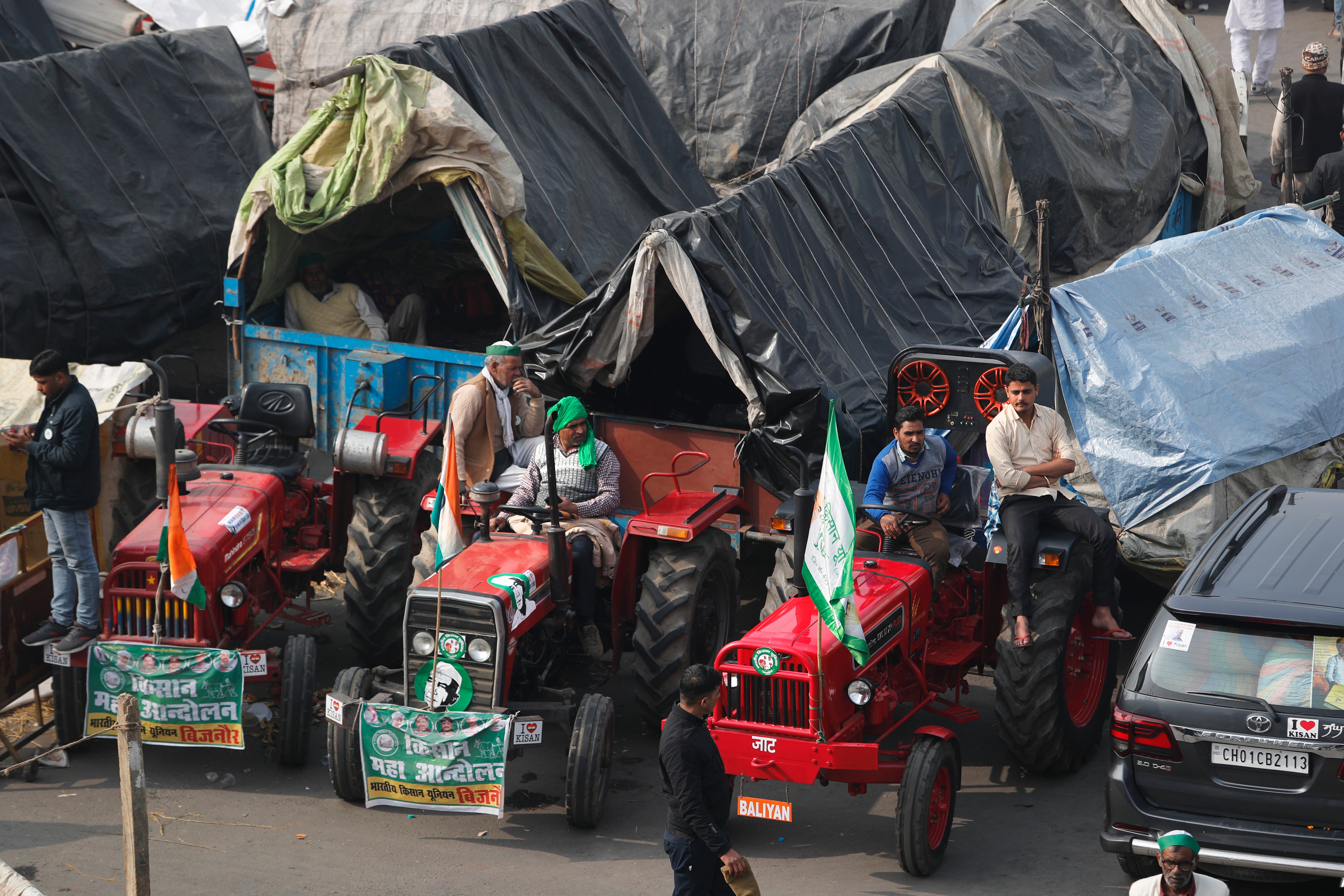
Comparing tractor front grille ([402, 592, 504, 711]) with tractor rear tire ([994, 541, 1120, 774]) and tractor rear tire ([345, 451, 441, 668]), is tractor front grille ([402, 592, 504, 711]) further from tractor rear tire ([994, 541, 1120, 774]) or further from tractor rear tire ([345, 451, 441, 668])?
tractor rear tire ([994, 541, 1120, 774])

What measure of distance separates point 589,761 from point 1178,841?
10.3ft

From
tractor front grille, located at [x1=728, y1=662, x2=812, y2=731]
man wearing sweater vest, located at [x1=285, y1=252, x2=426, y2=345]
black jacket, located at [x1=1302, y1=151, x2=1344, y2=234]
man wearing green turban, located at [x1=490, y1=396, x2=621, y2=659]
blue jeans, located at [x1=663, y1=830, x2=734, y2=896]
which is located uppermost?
black jacket, located at [x1=1302, y1=151, x2=1344, y2=234]

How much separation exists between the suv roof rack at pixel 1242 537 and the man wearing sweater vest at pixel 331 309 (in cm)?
768

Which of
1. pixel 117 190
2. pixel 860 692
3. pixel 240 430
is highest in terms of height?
pixel 117 190

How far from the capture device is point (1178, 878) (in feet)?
17.4

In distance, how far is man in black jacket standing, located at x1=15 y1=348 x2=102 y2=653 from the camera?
816cm

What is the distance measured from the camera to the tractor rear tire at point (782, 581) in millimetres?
8203

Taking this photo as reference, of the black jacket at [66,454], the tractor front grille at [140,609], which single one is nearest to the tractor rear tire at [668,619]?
the tractor front grille at [140,609]

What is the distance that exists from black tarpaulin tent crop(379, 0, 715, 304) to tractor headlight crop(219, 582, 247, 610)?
485cm

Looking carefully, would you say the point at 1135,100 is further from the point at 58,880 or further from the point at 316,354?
the point at 58,880

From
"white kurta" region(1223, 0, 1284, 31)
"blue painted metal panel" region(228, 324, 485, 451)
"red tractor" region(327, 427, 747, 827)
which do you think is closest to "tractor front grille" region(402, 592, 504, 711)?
"red tractor" region(327, 427, 747, 827)

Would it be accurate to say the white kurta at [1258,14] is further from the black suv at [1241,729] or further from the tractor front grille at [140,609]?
the tractor front grille at [140,609]

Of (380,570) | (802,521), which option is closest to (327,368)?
(380,570)

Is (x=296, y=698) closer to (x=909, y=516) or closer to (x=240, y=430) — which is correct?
(x=240, y=430)
